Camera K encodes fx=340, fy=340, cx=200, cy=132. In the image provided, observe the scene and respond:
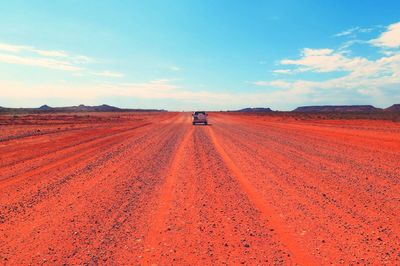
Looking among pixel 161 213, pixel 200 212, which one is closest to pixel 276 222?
pixel 200 212

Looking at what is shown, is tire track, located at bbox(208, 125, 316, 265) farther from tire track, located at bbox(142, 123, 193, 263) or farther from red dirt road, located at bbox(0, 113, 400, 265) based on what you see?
tire track, located at bbox(142, 123, 193, 263)

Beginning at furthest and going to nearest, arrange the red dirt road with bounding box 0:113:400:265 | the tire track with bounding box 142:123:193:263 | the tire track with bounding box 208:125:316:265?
the tire track with bounding box 142:123:193:263, the red dirt road with bounding box 0:113:400:265, the tire track with bounding box 208:125:316:265

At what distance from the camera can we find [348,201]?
719 centimetres

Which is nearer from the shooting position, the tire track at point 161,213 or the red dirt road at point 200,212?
the red dirt road at point 200,212

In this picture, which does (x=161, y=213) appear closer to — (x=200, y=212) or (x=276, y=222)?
(x=200, y=212)

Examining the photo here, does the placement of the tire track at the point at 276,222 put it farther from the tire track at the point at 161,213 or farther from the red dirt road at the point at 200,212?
the tire track at the point at 161,213

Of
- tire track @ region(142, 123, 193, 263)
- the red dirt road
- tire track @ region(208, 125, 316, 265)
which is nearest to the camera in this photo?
tire track @ region(208, 125, 316, 265)

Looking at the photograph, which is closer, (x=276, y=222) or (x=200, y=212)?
A: (x=276, y=222)

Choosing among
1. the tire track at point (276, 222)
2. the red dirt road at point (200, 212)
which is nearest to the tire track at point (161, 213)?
the red dirt road at point (200, 212)

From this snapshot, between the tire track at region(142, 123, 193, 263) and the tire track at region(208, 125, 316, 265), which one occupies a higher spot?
the tire track at region(208, 125, 316, 265)

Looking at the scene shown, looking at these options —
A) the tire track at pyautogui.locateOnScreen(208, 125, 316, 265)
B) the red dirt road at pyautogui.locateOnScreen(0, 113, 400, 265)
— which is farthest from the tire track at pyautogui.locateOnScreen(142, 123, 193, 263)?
the tire track at pyautogui.locateOnScreen(208, 125, 316, 265)

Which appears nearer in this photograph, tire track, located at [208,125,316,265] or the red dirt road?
tire track, located at [208,125,316,265]

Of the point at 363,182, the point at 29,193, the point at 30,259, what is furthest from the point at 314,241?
the point at 29,193

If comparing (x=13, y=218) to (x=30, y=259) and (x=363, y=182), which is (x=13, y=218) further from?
(x=363, y=182)
